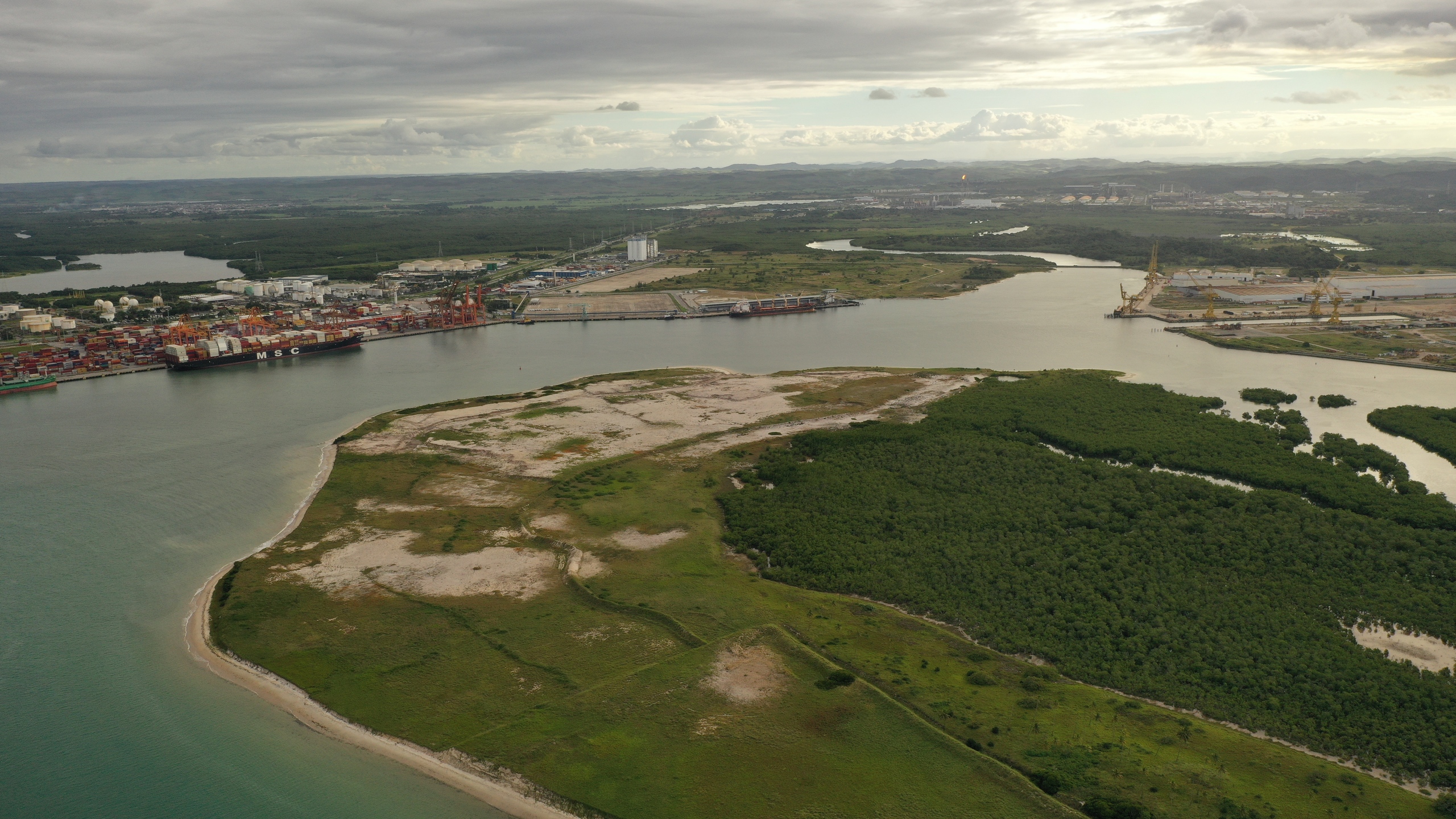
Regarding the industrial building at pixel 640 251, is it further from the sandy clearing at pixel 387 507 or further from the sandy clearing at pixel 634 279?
Result: the sandy clearing at pixel 387 507

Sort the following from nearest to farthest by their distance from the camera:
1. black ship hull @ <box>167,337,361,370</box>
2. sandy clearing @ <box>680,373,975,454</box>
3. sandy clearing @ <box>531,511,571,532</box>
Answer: sandy clearing @ <box>531,511,571,532</box> → sandy clearing @ <box>680,373,975,454</box> → black ship hull @ <box>167,337,361,370</box>

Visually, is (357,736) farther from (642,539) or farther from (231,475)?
(231,475)

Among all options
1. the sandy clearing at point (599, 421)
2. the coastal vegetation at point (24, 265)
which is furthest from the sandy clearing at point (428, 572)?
the coastal vegetation at point (24, 265)

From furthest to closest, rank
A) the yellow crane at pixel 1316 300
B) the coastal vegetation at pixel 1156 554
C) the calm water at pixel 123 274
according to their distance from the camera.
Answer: the calm water at pixel 123 274, the yellow crane at pixel 1316 300, the coastal vegetation at pixel 1156 554

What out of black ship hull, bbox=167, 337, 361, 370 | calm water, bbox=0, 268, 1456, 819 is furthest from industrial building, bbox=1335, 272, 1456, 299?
black ship hull, bbox=167, 337, 361, 370

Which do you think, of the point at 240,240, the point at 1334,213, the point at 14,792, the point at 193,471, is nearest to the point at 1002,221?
the point at 1334,213

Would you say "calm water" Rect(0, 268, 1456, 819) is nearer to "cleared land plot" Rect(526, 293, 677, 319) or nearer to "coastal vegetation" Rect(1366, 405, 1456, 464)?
"coastal vegetation" Rect(1366, 405, 1456, 464)
